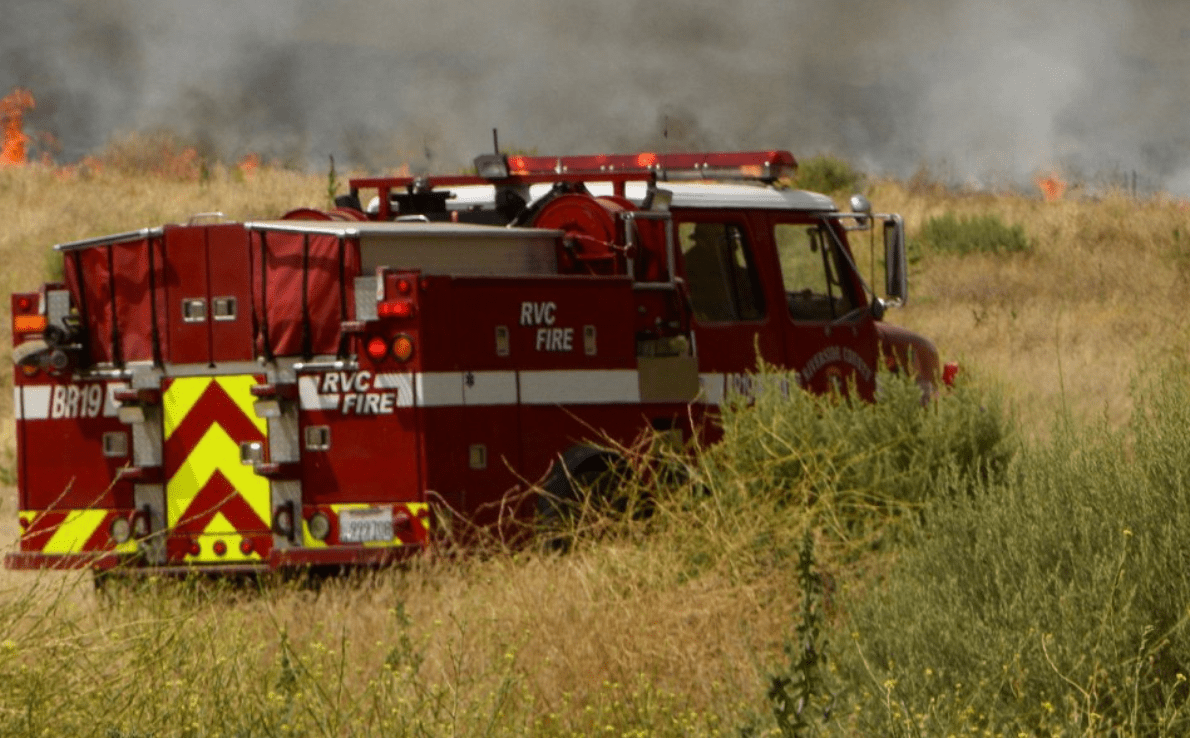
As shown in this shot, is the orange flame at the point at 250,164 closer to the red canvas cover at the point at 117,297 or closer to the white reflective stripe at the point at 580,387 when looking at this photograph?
the red canvas cover at the point at 117,297

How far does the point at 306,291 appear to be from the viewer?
9641 millimetres

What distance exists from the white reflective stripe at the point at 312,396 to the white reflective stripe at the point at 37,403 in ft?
4.77

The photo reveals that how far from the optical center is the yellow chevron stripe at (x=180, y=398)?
984cm

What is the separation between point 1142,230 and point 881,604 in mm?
27556

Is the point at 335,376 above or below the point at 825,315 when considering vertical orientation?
below

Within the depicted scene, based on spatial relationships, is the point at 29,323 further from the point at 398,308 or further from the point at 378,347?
the point at 398,308

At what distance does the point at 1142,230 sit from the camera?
33.2 m

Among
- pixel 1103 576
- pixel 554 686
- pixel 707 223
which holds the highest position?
pixel 707 223

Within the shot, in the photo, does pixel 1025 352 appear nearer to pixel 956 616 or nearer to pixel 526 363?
pixel 526 363

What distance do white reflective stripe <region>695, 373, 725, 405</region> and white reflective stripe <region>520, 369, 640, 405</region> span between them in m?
0.53

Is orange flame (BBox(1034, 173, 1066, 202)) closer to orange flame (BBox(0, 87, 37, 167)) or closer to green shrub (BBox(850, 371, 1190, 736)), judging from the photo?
orange flame (BBox(0, 87, 37, 167))

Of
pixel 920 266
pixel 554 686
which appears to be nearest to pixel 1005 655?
pixel 554 686

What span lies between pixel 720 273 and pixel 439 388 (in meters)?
2.36

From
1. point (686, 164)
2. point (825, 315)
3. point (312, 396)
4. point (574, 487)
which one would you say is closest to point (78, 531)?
point (312, 396)
